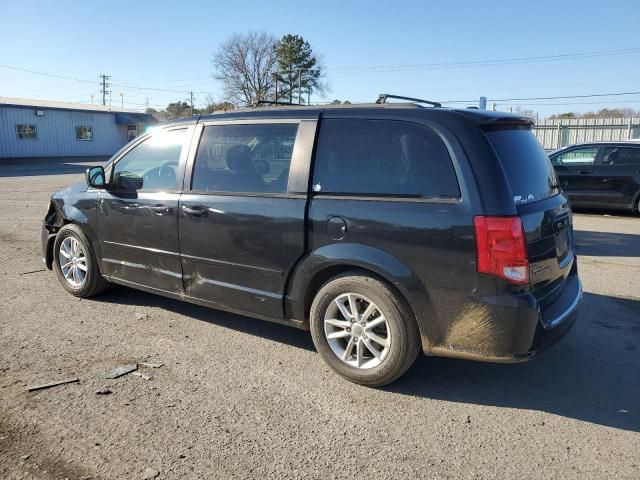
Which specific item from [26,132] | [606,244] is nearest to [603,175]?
[606,244]

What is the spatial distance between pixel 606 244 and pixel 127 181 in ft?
23.5

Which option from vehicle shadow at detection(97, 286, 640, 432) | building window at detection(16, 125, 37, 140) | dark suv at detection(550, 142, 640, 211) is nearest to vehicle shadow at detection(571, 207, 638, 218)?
dark suv at detection(550, 142, 640, 211)

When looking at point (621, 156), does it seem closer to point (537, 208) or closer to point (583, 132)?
point (537, 208)

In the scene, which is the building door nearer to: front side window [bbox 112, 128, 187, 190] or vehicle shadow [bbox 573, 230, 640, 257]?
front side window [bbox 112, 128, 187, 190]

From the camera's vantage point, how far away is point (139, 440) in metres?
2.94

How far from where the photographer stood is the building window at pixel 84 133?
3922 cm

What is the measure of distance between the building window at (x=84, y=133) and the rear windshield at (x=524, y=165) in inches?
1613

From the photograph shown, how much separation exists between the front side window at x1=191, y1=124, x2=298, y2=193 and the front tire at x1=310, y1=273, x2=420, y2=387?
904mm

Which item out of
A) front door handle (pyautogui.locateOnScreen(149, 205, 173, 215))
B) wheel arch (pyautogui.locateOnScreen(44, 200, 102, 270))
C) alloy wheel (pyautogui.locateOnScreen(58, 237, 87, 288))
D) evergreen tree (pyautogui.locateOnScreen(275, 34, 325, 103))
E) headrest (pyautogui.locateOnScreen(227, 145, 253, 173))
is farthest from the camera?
evergreen tree (pyautogui.locateOnScreen(275, 34, 325, 103))

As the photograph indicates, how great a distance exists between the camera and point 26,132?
3506cm

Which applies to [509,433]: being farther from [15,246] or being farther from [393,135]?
[15,246]

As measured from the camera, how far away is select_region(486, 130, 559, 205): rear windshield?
331 centimetres

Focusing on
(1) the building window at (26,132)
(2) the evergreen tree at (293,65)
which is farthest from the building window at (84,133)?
(2) the evergreen tree at (293,65)

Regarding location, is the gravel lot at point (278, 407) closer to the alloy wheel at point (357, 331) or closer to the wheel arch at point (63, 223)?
the alloy wheel at point (357, 331)
